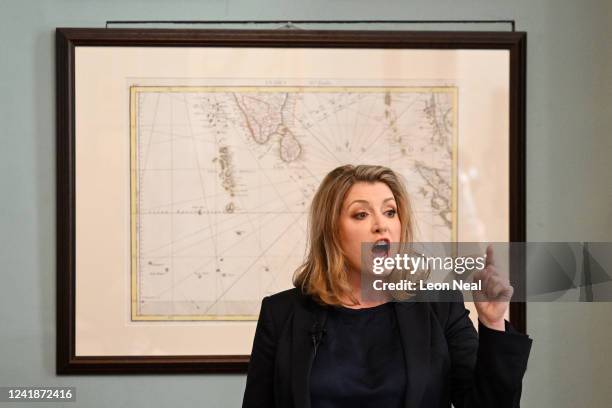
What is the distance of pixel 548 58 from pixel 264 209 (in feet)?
3.33

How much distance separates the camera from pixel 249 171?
7.24 feet

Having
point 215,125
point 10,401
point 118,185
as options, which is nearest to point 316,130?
point 215,125

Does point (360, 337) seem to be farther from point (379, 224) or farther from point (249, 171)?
point (249, 171)

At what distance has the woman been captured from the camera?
4.57ft

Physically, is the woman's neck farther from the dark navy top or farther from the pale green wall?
the pale green wall

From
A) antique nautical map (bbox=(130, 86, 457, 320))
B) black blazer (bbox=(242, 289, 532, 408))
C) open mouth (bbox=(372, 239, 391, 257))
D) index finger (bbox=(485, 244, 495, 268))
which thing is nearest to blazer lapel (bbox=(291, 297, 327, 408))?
black blazer (bbox=(242, 289, 532, 408))

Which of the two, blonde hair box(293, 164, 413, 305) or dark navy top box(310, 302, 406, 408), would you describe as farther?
blonde hair box(293, 164, 413, 305)

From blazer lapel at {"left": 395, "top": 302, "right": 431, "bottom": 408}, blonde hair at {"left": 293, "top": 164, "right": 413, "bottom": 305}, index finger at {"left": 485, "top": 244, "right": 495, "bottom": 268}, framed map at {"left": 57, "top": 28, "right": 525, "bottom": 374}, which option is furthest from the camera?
framed map at {"left": 57, "top": 28, "right": 525, "bottom": 374}

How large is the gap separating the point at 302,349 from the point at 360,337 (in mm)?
126

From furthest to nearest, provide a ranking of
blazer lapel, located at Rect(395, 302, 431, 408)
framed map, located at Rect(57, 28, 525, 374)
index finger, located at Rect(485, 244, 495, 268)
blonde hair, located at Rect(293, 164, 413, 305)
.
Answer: framed map, located at Rect(57, 28, 525, 374) < blonde hair, located at Rect(293, 164, 413, 305) < blazer lapel, located at Rect(395, 302, 431, 408) < index finger, located at Rect(485, 244, 495, 268)

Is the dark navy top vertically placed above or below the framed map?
below

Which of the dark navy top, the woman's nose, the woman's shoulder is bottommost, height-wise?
the dark navy top

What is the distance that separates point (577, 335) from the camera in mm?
2227

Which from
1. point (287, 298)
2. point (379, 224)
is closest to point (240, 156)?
point (287, 298)
